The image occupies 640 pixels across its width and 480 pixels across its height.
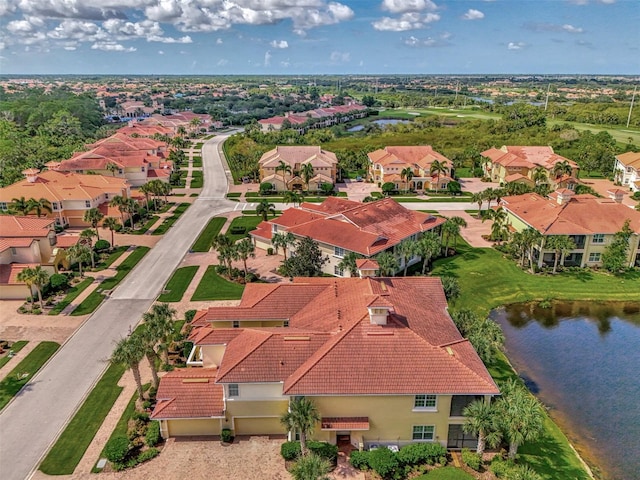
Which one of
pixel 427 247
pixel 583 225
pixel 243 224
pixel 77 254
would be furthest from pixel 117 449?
pixel 583 225

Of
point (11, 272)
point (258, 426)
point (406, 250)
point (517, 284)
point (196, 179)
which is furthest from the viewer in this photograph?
point (196, 179)

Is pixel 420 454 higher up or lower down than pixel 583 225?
lower down

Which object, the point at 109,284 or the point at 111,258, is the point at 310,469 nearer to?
the point at 109,284

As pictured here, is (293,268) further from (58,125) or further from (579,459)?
(58,125)

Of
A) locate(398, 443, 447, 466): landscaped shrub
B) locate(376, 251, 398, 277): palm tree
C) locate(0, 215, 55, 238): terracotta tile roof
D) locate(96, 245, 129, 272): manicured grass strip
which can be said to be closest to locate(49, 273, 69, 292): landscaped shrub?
locate(96, 245, 129, 272): manicured grass strip

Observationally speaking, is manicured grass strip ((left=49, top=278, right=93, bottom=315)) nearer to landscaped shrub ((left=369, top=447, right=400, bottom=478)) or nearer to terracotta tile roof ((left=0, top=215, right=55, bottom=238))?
terracotta tile roof ((left=0, top=215, right=55, bottom=238))

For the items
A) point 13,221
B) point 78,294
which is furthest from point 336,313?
point 13,221

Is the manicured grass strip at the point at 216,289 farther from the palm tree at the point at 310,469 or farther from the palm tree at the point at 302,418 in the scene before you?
the palm tree at the point at 310,469
